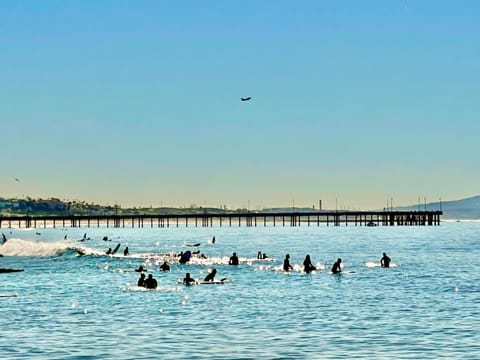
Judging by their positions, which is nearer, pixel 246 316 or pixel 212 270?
pixel 246 316

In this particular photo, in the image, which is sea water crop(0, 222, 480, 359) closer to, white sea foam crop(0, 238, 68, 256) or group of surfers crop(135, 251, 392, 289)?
group of surfers crop(135, 251, 392, 289)

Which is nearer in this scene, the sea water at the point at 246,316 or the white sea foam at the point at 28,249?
the sea water at the point at 246,316

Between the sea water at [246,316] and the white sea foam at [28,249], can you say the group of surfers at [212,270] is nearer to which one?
the sea water at [246,316]

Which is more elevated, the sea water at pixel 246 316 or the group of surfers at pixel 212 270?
the group of surfers at pixel 212 270

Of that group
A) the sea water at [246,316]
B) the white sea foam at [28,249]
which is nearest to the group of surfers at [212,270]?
the sea water at [246,316]

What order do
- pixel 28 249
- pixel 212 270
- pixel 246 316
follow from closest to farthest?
pixel 246 316 < pixel 212 270 < pixel 28 249

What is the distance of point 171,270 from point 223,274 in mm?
7858

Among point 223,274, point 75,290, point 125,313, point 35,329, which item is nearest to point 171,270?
point 223,274

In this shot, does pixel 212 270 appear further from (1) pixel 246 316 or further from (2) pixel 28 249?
(2) pixel 28 249

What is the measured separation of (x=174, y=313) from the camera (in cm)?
4884

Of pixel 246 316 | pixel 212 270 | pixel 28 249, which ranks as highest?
pixel 212 270

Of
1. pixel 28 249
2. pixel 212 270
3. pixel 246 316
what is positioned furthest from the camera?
pixel 28 249

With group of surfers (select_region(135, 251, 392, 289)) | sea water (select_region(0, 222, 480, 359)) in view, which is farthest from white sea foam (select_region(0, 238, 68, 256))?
sea water (select_region(0, 222, 480, 359))

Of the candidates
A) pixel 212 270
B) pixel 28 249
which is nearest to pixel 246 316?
pixel 212 270
